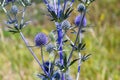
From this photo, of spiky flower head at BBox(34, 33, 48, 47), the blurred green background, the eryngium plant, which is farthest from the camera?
the blurred green background

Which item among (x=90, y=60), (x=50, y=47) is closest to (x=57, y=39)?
(x=50, y=47)

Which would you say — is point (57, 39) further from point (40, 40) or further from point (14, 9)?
point (14, 9)

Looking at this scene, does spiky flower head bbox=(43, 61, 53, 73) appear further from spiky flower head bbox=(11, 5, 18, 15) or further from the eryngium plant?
spiky flower head bbox=(11, 5, 18, 15)

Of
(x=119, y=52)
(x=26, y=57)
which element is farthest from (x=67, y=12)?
(x=119, y=52)

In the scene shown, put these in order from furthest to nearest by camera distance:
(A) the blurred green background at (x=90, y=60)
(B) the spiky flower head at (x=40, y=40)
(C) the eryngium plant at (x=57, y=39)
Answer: (A) the blurred green background at (x=90, y=60)
(B) the spiky flower head at (x=40, y=40)
(C) the eryngium plant at (x=57, y=39)

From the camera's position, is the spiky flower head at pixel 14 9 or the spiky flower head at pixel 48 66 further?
the spiky flower head at pixel 14 9

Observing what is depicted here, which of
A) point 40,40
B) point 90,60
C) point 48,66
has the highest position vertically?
point 40,40

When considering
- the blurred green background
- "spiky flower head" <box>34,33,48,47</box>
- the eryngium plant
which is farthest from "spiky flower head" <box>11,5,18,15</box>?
the blurred green background

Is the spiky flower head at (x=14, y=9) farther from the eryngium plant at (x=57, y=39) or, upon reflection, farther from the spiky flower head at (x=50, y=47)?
the spiky flower head at (x=50, y=47)

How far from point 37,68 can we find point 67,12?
2.08 metres

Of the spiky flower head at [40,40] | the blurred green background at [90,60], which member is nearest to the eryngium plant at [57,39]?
the spiky flower head at [40,40]

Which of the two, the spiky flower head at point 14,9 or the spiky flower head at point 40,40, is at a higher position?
the spiky flower head at point 14,9

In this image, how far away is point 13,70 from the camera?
11.7 feet

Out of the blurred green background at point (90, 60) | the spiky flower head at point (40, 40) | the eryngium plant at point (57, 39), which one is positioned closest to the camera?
the eryngium plant at point (57, 39)
